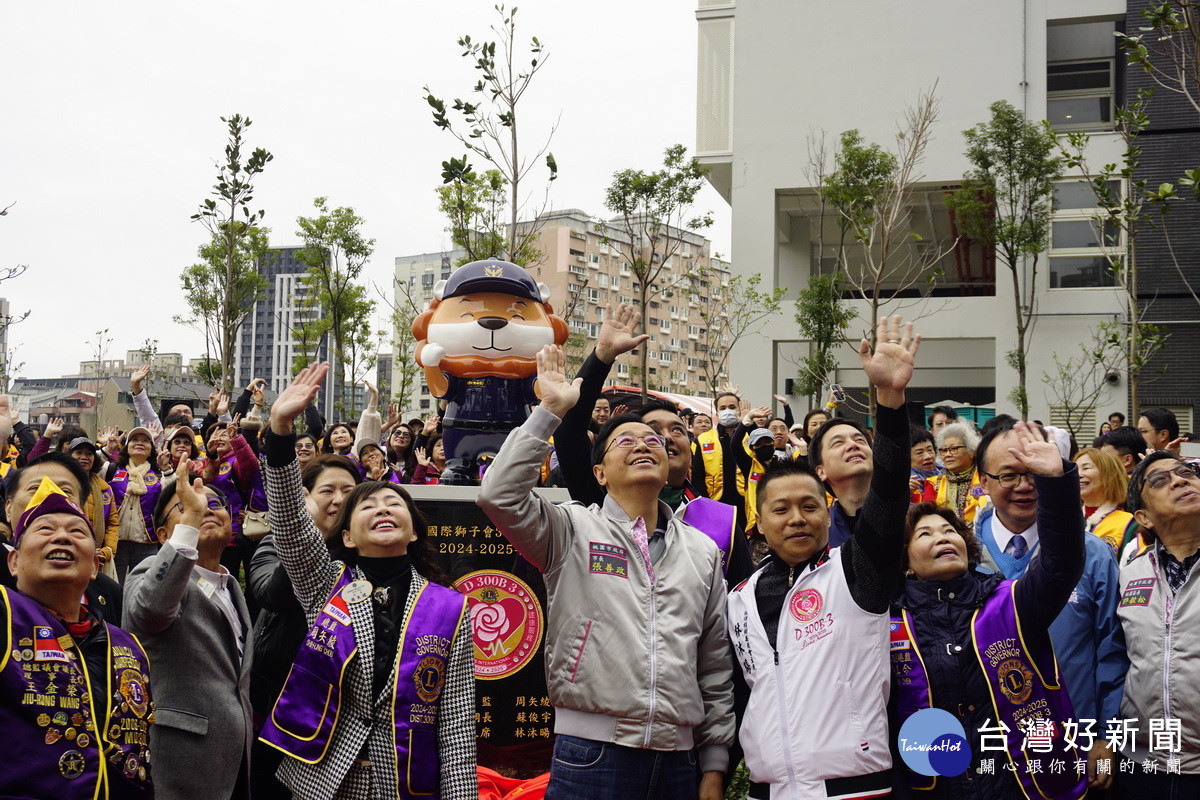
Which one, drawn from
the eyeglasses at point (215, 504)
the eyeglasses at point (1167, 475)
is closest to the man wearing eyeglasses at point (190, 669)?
the eyeglasses at point (215, 504)

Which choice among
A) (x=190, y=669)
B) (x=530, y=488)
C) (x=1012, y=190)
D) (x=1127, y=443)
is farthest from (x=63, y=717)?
(x=1012, y=190)

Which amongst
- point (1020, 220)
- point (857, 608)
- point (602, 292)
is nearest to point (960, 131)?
point (1020, 220)

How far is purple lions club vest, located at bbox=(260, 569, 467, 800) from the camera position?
10.1ft

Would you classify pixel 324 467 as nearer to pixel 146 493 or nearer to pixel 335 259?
pixel 146 493

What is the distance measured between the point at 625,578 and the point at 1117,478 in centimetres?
275

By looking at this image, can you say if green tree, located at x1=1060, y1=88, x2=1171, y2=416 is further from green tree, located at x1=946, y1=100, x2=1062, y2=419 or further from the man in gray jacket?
the man in gray jacket

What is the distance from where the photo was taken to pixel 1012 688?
10.2 ft

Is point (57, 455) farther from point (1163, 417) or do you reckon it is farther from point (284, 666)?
point (1163, 417)

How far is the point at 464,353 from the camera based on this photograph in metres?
7.21

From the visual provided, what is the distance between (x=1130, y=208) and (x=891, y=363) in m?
8.91

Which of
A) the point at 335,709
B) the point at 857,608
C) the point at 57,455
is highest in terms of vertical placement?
the point at 57,455

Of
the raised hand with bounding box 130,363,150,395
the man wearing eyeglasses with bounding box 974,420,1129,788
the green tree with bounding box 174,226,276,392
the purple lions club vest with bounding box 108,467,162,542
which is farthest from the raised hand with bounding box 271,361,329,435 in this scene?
the green tree with bounding box 174,226,276,392

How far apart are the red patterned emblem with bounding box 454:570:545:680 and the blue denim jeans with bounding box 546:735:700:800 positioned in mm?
1739

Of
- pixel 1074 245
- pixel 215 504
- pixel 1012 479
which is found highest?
pixel 1074 245
